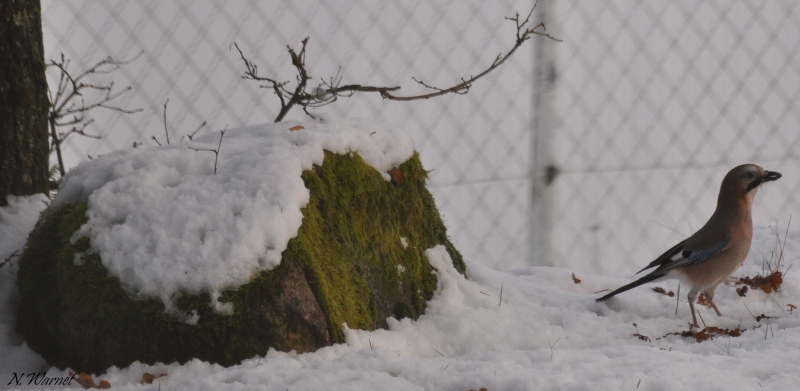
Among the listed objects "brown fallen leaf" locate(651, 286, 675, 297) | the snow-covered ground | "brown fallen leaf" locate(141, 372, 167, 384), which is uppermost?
"brown fallen leaf" locate(651, 286, 675, 297)

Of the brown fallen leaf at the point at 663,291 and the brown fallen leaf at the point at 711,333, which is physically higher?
the brown fallen leaf at the point at 663,291

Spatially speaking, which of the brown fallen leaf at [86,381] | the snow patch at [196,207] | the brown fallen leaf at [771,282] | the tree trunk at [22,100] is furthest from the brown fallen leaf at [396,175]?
the brown fallen leaf at [771,282]

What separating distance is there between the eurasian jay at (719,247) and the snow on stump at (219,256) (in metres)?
1.16

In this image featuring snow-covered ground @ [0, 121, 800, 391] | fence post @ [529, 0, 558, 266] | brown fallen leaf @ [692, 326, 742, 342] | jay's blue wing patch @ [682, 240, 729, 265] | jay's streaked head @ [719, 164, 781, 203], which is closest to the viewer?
snow-covered ground @ [0, 121, 800, 391]

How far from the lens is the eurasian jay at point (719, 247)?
318cm

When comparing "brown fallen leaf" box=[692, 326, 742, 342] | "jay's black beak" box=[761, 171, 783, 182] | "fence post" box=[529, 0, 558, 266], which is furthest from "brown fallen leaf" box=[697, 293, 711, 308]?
"fence post" box=[529, 0, 558, 266]

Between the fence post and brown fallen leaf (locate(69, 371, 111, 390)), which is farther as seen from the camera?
the fence post

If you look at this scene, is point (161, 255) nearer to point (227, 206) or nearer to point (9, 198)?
point (227, 206)

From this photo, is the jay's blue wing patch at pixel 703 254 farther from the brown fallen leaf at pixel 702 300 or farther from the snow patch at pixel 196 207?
the snow patch at pixel 196 207

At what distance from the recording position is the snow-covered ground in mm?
2043

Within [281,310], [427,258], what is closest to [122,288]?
[281,310]

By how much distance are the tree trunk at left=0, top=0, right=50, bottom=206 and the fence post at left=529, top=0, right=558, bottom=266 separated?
2.72 m

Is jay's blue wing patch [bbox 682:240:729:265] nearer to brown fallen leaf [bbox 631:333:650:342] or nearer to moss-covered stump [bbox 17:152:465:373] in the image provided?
brown fallen leaf [bbox 631:333:650:342]

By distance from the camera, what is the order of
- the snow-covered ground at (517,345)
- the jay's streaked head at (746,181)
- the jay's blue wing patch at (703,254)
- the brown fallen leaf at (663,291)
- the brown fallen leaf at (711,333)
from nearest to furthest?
the snow-covered ground at (517,345), the brown fallen leaf at (711,333), the jay's blue wing patch at (703,254), the jay's streaked head at (746,181), the brown fallen leaf at (663,291)
